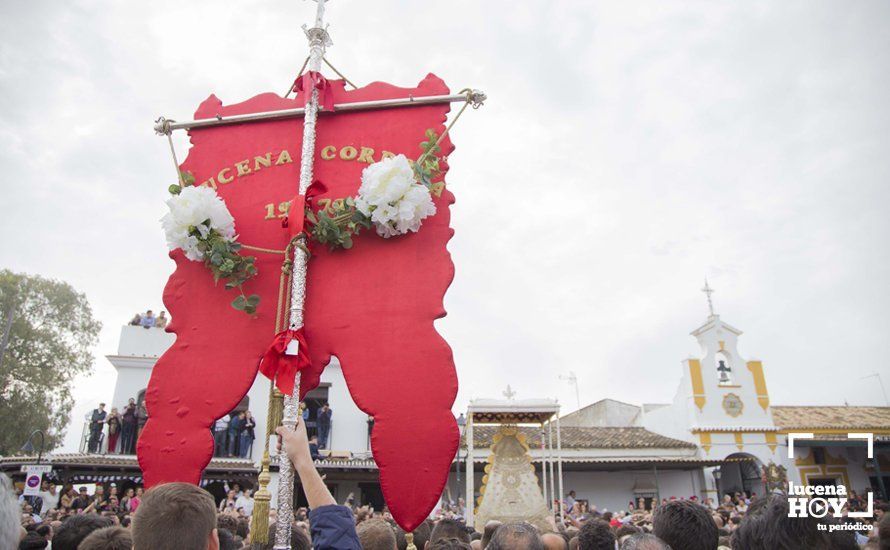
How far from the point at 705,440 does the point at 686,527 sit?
1822cm

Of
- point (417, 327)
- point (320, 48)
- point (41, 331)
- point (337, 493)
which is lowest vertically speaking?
point (337, 493)

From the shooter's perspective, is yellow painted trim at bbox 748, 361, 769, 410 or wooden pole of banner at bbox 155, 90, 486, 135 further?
yellow painted trim at bbox 748, 361, 769, 410

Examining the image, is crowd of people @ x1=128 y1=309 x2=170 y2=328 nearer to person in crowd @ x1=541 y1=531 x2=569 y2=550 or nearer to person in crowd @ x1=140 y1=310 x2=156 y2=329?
person in crowd @ x1=140 y1=310 x2=156 y2=329

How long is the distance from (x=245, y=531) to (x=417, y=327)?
2.70 m

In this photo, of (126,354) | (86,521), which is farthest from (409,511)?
(126,354)

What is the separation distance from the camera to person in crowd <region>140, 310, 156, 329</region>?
52.5 feet

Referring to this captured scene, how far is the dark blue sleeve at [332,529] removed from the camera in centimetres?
198

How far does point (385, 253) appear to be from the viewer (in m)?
3.37

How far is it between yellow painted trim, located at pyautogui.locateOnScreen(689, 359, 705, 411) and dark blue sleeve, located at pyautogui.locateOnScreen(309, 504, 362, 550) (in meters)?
19.5

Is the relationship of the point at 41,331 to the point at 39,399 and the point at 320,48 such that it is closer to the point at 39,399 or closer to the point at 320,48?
the point at 39,399

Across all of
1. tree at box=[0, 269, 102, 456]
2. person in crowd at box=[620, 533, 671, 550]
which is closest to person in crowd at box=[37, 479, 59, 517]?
tree at box=[0, 269, 102, 456]

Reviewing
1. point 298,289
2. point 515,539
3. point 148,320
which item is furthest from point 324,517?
point 148,320

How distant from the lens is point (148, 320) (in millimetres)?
16109

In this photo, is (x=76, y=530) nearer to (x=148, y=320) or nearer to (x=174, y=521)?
(x=174, y=521)
